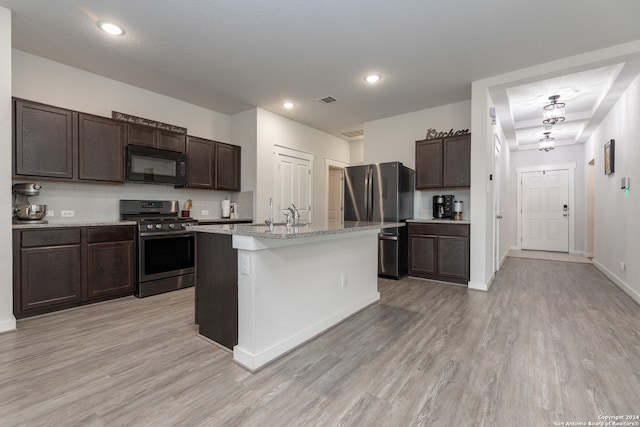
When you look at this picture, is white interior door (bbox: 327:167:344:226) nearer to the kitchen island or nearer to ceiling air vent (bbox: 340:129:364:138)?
ceiling air vent (bbox: 340:129:364:138)

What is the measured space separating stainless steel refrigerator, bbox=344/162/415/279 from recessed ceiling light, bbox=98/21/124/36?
11.2 ft

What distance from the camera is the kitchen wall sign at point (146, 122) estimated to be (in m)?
3.88

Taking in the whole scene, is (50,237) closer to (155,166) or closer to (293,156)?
(155,166)

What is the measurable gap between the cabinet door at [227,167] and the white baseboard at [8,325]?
9.05 ft

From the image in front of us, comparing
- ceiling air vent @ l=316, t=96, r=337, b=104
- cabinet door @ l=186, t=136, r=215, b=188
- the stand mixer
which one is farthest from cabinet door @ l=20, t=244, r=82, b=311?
ceiling air vent @ l=316, t=96, r=337, b=104

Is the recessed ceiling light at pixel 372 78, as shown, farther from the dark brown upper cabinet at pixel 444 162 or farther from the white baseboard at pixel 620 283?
the white baseboard at pixel 620 283

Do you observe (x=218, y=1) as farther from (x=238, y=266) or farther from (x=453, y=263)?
(x=453, y=263)

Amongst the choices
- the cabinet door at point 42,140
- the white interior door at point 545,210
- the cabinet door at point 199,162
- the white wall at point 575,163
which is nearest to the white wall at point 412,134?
the cabinet door at point 199,162

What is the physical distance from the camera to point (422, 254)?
450 centimetres

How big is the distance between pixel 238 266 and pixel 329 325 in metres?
1.05


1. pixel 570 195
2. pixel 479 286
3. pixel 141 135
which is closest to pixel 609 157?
pixel 479 286

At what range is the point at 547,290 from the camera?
394 centimetres

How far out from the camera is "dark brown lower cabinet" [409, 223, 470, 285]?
13.6 ft

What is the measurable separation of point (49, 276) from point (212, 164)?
2.46m
